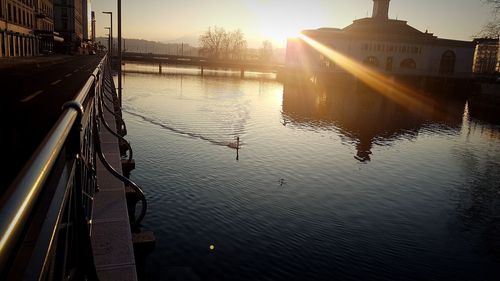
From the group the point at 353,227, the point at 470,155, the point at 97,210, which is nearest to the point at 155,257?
the point at 97,210

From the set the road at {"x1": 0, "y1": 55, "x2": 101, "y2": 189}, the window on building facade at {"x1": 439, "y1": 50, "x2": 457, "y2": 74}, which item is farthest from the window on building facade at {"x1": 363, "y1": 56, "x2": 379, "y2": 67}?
the road at {"x1": 0, "y1": 55, "x2": 101, "y2": 189}

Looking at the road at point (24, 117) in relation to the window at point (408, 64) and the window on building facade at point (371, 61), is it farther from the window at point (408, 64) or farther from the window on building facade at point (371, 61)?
the window at point (408, 64)

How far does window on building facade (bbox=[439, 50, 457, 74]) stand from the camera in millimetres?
90625

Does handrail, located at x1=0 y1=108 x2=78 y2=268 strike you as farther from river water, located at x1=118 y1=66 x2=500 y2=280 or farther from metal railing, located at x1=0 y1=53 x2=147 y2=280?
river water, located at x1=118 y1=66 x2=500 y2=280

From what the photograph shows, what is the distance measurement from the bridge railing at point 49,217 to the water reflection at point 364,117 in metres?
24.6

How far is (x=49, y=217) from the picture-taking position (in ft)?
6.35

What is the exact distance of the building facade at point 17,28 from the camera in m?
50.8

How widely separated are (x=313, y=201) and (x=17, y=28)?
57.1 meters

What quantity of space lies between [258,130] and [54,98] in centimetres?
1889

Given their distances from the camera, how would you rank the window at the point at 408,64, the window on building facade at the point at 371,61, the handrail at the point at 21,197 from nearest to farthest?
the handrail at the point at 21,197 < the window on building facade at the point at 371,61 < the window at the point at 408,64

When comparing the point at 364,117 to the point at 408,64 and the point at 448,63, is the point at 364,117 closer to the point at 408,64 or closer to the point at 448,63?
the point at 408,64

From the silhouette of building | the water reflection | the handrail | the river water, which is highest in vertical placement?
the silhouette of building

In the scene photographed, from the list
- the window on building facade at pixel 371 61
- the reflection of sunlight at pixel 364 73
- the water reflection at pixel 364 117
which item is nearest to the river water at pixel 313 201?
the water reflection at pixel 364 117

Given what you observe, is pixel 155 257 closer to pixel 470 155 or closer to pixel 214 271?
pixel 214 271
